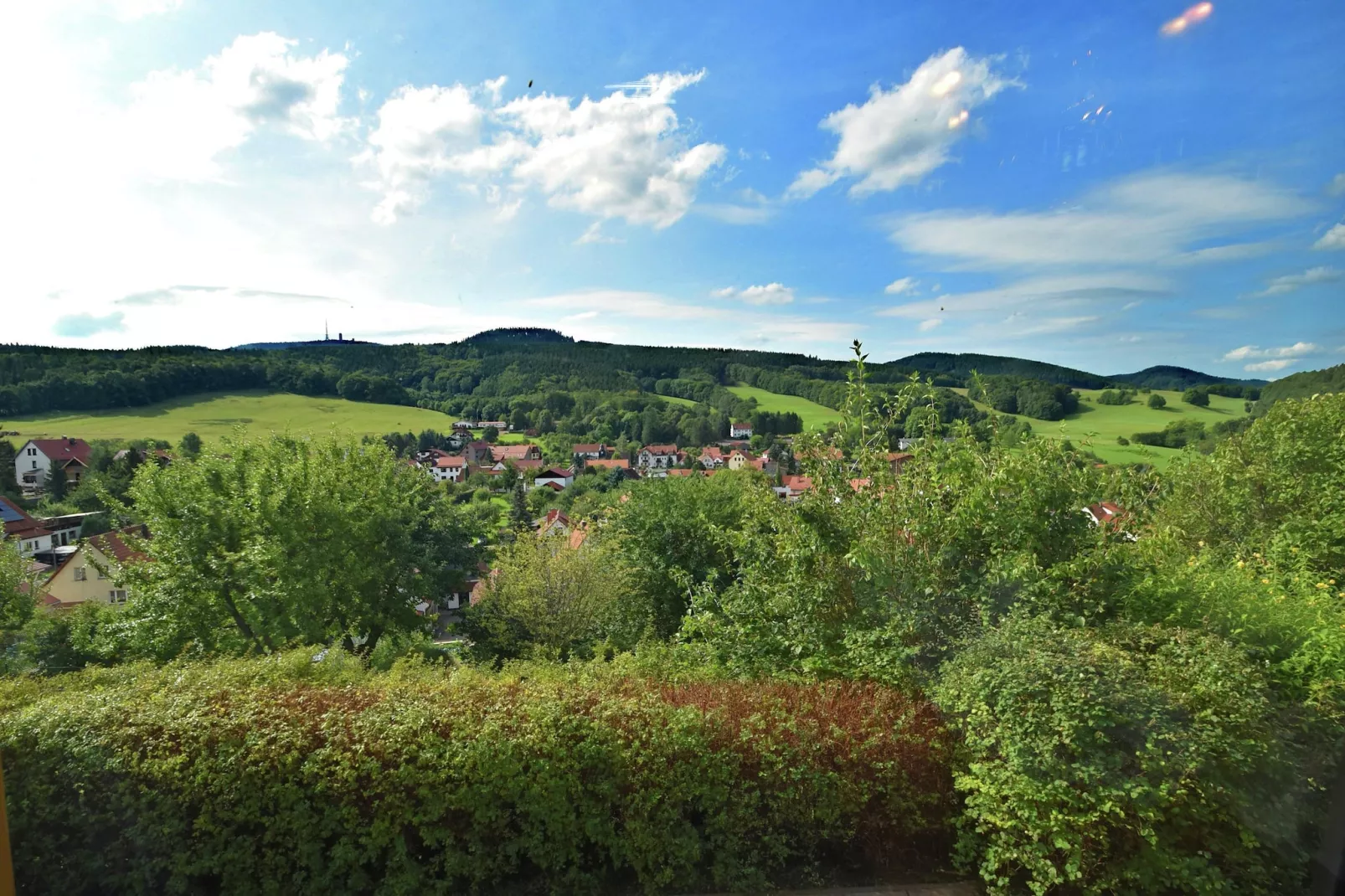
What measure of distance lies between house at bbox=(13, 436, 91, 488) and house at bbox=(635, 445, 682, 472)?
46.3 meters

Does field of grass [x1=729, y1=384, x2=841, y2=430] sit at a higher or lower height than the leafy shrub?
higher

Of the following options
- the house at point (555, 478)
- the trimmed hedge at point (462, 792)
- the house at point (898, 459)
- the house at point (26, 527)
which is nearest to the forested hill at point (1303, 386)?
the house at point (898, 459)

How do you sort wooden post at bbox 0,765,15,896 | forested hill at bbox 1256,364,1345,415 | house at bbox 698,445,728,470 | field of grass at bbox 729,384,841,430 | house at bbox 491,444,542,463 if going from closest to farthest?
wooden post at bbox 0,765,15,896 < forested hill at bbox 1256,364,1345,415 < field of grass at bbox 729,384,841,430 < house at bbox 698,445,728,470 < house at bbox 491,444,542,463

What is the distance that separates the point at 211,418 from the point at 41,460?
11426mm

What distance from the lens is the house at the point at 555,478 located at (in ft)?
213

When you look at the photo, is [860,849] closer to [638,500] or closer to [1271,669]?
[1271,669]

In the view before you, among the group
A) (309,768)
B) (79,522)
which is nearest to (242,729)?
(309,768)

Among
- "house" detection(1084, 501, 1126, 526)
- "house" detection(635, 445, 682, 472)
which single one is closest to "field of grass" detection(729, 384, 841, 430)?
"house" detection(635, 445, 682, 472)

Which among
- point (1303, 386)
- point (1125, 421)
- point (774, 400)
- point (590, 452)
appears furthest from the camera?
point (590, 452)

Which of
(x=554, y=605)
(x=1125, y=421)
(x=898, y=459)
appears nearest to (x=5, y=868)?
(x=898, y=459)

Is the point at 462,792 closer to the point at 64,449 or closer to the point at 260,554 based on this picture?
the point at 260,554

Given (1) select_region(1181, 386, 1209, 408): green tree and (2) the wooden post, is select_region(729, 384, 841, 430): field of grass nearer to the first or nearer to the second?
(1) select_region(1181, 386, 1209, 408): green tree

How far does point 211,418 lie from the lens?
4197 centimetres

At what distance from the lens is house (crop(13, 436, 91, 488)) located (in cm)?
3048
